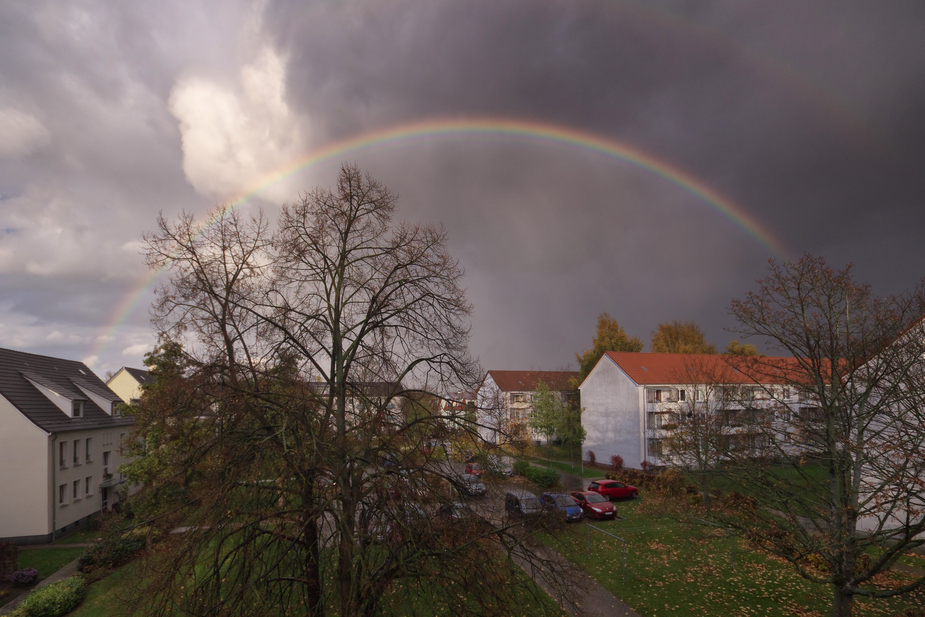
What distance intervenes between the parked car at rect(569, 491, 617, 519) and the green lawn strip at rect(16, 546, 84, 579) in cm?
2457

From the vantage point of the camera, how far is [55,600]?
1678 centimetres

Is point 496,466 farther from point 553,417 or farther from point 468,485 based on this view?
point 553,417

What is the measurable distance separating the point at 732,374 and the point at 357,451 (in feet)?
106

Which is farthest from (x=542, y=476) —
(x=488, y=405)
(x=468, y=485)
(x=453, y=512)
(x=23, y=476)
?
(x=23, y=476)

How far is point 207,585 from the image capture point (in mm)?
7859

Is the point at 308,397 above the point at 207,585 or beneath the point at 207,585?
above

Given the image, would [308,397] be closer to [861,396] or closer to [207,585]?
[207,585]

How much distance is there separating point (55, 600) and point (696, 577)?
22155 mm

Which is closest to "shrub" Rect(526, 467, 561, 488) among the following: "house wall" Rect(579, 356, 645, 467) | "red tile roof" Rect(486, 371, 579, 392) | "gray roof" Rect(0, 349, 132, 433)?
"house wall" Rect(579, 356, 645, 467)

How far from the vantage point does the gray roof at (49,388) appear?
91.0ft

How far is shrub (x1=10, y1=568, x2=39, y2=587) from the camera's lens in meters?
19.9

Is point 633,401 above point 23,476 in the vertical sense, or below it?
above

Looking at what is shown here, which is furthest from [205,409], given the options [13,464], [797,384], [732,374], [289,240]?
[732,374]

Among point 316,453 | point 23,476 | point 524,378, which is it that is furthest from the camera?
point 524,378
